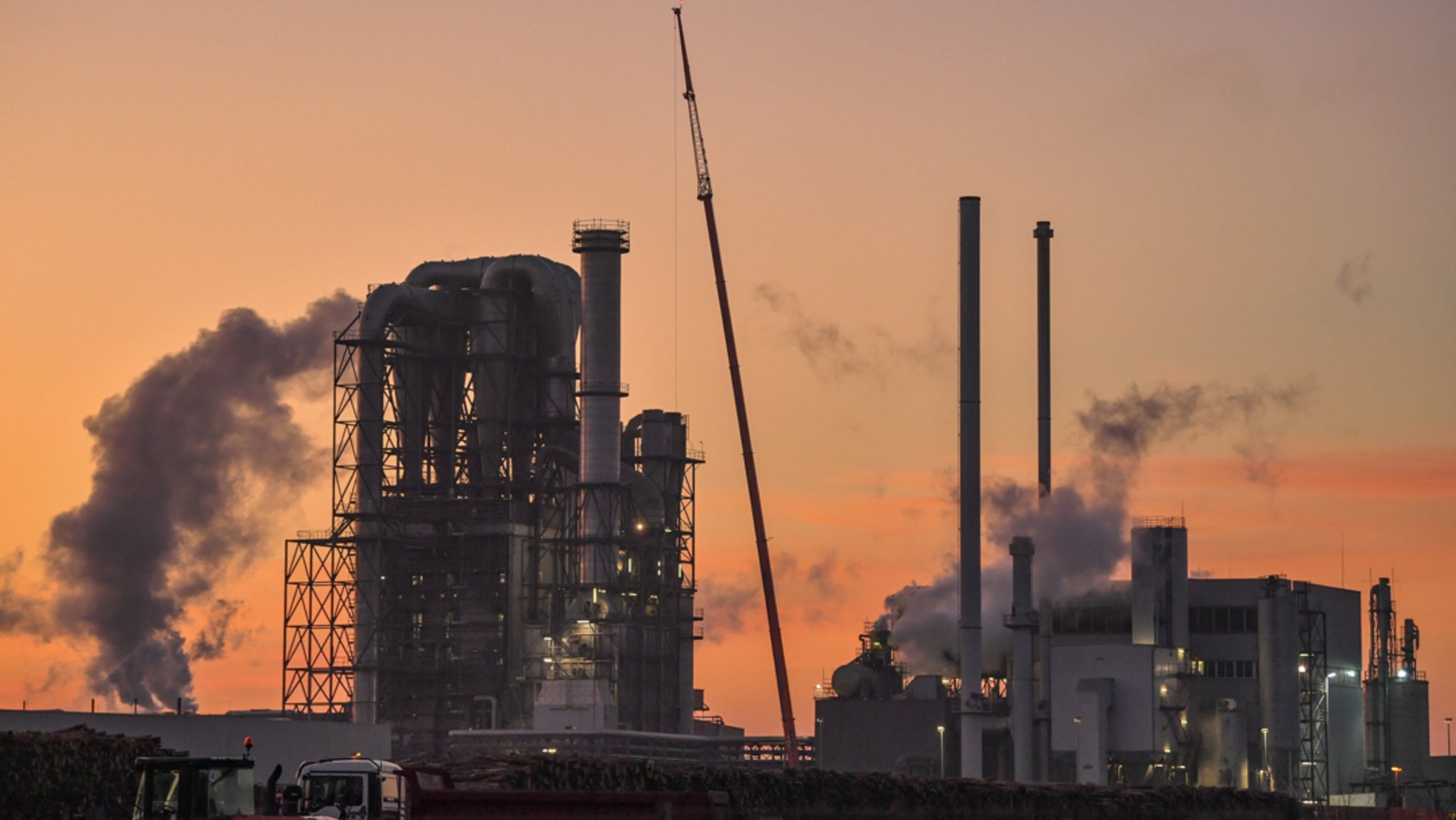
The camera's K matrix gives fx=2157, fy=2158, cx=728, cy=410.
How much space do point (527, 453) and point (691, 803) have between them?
67.3 metres

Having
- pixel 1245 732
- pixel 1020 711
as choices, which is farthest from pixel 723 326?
pixel 1245 732

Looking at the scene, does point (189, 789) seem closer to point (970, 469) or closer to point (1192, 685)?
point (970, 469)

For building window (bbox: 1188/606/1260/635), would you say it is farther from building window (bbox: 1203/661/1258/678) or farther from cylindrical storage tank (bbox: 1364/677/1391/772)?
cylindrical storage tank (bbox: 1364/677/1391/772)

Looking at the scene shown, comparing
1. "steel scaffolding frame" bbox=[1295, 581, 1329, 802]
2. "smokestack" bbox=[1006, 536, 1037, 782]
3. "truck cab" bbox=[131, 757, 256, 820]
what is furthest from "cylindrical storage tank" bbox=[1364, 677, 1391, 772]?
"truck cab" bbox=[131, 757, 256, 820]

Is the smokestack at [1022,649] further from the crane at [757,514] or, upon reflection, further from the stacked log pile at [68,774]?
the stacked log pile at [68,774]

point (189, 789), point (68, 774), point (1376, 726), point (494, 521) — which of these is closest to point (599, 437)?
point (494, 521)

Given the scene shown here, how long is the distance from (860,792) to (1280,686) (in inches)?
1936

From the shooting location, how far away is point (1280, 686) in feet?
344

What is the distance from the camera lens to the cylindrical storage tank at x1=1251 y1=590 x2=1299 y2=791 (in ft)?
343

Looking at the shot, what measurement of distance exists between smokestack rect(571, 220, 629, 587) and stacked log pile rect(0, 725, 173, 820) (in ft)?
191

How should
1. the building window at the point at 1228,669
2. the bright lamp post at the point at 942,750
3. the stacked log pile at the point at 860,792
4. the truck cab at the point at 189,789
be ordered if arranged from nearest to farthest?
the truck cab at the point at 189,789
the stacked log pile at the point at 860,792
the bright lamp post at the point at 942,750
the building window at the point at 1228,669

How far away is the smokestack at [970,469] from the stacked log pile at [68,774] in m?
54.2

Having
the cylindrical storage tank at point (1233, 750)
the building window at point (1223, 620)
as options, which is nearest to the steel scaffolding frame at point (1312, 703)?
the building window at point (1223, 620)

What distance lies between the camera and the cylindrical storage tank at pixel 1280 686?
343 feet
